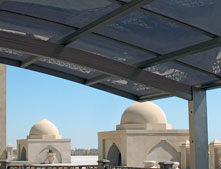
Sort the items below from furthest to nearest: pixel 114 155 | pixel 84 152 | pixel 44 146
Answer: pixel 84 152 → pixel 44 146 → pixel 114 155

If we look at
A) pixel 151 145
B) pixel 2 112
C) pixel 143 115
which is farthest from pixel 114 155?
pixel 2 112

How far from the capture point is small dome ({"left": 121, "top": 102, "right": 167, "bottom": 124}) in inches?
1325

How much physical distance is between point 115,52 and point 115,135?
24887 millimetres

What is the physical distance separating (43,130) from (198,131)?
1394 inches

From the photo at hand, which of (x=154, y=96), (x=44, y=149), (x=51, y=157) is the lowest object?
(x=51, y=157)

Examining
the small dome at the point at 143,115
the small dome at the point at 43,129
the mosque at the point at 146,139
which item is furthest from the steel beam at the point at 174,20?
the small dome at the point at 43,129

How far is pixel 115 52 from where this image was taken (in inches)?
356

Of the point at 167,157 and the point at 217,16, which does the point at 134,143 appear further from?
the point at 217,16

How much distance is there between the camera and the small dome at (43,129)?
43.2 m

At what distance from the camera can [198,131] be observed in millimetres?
9328

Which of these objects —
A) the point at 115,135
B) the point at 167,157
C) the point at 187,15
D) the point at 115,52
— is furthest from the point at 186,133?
the point at 187,15

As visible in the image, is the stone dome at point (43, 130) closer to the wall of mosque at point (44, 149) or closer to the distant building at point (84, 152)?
the wall of mosque at point (44, 149)

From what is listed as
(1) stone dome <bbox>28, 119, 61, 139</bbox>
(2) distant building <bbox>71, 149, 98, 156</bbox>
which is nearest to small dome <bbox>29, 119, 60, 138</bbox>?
(1) stone dome <bbox>28, 119, 61, 139</bbox>

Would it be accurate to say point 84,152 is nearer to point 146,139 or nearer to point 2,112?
point 146,139
